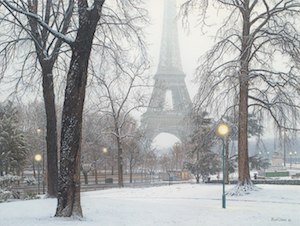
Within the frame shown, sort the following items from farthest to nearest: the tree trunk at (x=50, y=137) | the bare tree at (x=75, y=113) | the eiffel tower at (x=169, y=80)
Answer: the eiffel tower at (x=169, y=80) → the tree trunk at (x=50, y=137) → the bare tree at (x=75, y=113)

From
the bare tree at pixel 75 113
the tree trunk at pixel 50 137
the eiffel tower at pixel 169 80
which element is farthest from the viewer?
the eiffel tower at pixel 169 80

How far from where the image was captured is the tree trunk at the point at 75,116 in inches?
286

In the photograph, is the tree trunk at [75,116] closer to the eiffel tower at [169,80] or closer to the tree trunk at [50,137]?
the tree trunk at [50,137]

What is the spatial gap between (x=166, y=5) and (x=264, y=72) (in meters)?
75.4

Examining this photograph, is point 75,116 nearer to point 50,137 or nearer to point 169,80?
point 50,137

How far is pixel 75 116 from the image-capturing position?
7.39 m

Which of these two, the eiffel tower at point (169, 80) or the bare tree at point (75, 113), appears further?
the eiffel tower at point (169, 80)

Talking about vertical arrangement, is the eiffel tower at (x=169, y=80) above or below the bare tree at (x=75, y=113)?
above

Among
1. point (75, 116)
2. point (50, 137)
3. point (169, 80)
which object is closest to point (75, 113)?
point (75, 116)

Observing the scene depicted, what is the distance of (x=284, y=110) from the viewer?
1442cm

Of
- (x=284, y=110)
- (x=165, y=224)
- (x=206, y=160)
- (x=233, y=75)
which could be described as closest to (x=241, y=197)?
(x=284, y=110)

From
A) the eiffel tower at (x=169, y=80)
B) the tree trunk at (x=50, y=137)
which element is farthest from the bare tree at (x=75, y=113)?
the eiffel tower at (x=169, y=80)

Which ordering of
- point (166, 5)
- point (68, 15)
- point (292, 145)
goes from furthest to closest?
point (166, 5) < point (292, 145) < point (68, 15)

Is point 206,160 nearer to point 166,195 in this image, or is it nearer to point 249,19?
point 166,195
